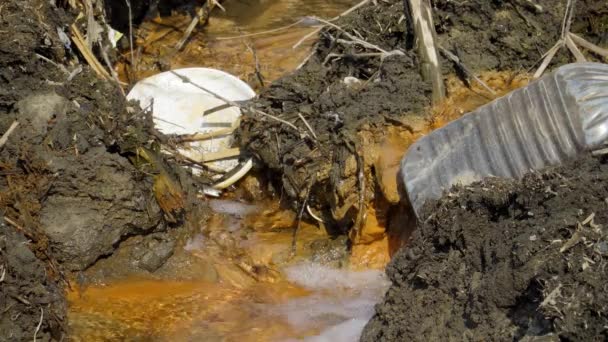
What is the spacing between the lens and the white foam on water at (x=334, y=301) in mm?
4824

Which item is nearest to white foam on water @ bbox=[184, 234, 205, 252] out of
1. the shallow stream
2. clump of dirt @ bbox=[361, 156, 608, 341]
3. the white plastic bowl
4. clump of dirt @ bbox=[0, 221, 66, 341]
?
the shallow stream

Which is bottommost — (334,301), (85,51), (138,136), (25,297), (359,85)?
(334,301)

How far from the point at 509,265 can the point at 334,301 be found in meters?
1.57

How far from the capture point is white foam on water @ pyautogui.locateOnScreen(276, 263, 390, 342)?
482 centimetres

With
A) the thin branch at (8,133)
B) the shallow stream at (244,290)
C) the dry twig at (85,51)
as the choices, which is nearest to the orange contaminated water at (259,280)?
the shallow stream at (244,290)

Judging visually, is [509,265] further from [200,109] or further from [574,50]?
[200,109]

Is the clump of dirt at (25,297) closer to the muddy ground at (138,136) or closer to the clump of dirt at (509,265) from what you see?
the muddy ground at (138,136)

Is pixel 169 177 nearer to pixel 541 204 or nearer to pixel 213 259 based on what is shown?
pixel 213 259

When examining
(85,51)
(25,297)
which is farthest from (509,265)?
(85,51)

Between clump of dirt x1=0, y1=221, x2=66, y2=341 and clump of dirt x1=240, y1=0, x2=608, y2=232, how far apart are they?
154 centimetres

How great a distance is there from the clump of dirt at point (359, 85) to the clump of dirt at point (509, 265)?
3.27 ft

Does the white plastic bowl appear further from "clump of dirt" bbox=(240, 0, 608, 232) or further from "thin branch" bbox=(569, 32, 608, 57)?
"thin branch" bbox=(569, 32, 608, 57)

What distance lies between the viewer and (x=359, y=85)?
5562 millimetres

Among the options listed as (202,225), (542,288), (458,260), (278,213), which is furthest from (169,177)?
(542,288)
